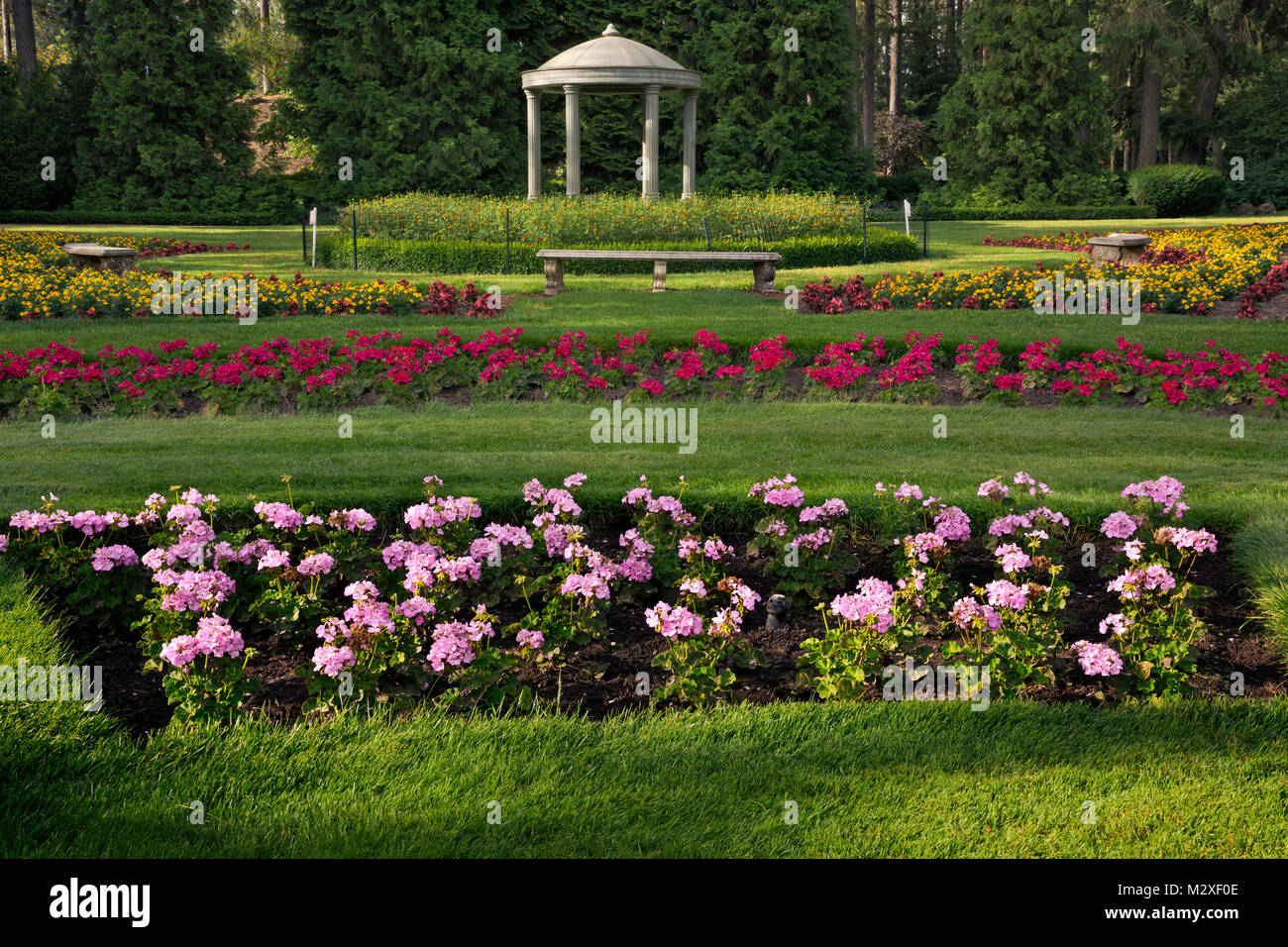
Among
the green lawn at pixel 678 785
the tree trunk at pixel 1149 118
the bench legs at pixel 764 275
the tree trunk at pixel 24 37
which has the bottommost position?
the green lawn at pixel 678 785

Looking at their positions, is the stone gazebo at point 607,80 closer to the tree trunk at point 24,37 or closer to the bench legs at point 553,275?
the bench legs at point 553,275

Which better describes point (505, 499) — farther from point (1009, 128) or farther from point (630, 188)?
point (1009, 128)

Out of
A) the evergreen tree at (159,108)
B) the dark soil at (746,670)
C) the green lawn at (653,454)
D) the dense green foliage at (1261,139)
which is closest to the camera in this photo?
the dark soil at (746,670)

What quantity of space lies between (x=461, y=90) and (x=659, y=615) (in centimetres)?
2734

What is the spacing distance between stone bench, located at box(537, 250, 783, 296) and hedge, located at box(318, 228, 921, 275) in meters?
3.08

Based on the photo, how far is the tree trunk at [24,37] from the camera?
105 feet

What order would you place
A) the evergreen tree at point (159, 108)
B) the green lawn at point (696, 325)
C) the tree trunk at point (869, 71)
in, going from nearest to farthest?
the green lawn at point (696, 325) < the evergreen tree at point (159, 108) < the tree trunk at point (869, 71)

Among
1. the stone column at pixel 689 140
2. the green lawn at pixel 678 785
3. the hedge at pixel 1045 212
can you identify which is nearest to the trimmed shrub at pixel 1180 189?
the hedge at pixel 1045 212

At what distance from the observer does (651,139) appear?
22594 mm

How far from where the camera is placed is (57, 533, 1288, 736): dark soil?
164 inches

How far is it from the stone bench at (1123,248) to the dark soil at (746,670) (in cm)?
1198

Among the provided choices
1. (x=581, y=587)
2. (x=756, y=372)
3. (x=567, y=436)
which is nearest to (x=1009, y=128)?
(x=756, y=372)

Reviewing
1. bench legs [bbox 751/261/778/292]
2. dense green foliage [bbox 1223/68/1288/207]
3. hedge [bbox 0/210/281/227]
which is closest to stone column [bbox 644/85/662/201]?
bench legs [bbox 751/261/778/292]

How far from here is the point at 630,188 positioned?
102 feet
